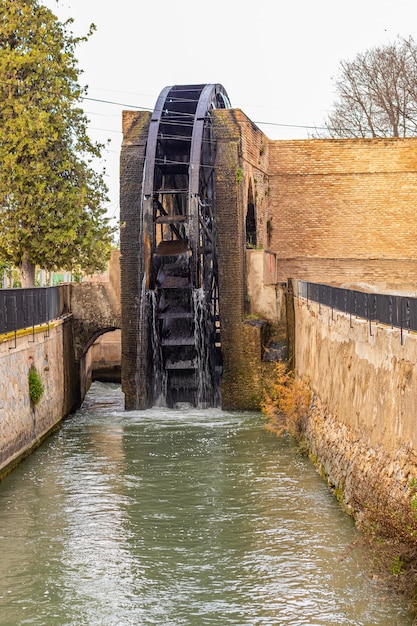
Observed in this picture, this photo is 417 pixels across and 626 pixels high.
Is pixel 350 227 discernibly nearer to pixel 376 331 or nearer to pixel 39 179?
pixel 39 179

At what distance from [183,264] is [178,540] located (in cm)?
1235

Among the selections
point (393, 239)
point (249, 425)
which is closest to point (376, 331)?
point (249, 425)

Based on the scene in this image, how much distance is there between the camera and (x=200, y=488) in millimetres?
16156

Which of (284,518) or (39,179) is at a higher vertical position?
(39,179)

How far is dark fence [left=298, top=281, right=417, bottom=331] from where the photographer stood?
11852 mm

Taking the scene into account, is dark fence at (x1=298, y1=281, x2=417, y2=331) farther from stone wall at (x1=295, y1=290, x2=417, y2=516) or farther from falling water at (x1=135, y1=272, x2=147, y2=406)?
falling water at (x1=135, y1=272, x2=147, y2=406)

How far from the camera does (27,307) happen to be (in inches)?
778

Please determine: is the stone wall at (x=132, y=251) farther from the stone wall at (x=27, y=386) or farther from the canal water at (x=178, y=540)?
the canal water at (x=178, y=540)

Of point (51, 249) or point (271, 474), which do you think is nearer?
point (271, 474)

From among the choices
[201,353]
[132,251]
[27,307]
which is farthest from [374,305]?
[132,251]

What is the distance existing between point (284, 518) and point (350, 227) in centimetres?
1919

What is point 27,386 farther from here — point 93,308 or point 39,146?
point 39,146

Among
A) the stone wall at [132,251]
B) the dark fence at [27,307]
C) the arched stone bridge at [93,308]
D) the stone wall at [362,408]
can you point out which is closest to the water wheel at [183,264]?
the stone wall at [132,251]

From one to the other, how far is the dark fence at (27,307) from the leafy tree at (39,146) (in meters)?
5.40
